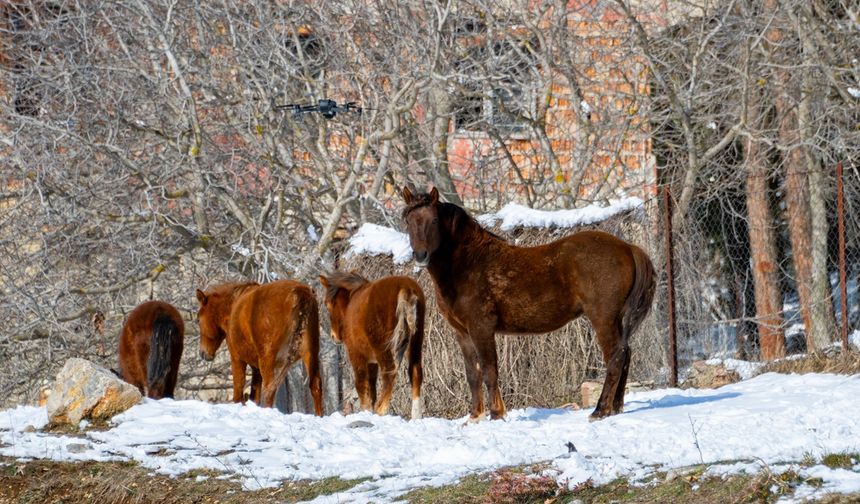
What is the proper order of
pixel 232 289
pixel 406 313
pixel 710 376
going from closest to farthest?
pixel 406 313 < pixel 232 289 < pixel 710 376

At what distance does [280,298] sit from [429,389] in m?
3.44

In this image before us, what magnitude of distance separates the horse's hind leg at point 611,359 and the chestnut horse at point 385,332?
2253 mm

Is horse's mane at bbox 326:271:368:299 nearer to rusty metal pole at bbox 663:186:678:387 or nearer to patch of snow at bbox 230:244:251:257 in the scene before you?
patch of snow at bbox 230:244:251:257

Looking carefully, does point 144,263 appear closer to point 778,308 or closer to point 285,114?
point 285,114

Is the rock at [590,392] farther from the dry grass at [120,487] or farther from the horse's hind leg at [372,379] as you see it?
the dry grass at [120,487]

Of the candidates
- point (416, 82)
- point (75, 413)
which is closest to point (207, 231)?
point (416, 82)

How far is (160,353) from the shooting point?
12.2 m

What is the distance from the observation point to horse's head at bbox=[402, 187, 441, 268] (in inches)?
400

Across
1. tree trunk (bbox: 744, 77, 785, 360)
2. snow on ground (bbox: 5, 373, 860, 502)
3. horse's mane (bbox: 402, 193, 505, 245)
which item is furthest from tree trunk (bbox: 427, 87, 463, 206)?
horse's mane (bbox: 402, 193, 505, 245)

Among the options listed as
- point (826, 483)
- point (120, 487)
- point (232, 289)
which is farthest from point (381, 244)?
point (826, 483)

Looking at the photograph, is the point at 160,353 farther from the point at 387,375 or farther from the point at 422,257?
the point at 422,257

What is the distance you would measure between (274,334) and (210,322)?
140cm

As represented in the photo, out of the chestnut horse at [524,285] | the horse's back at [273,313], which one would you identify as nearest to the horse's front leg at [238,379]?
the horse's back at [273,313]

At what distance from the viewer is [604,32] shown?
18844 millimetres
